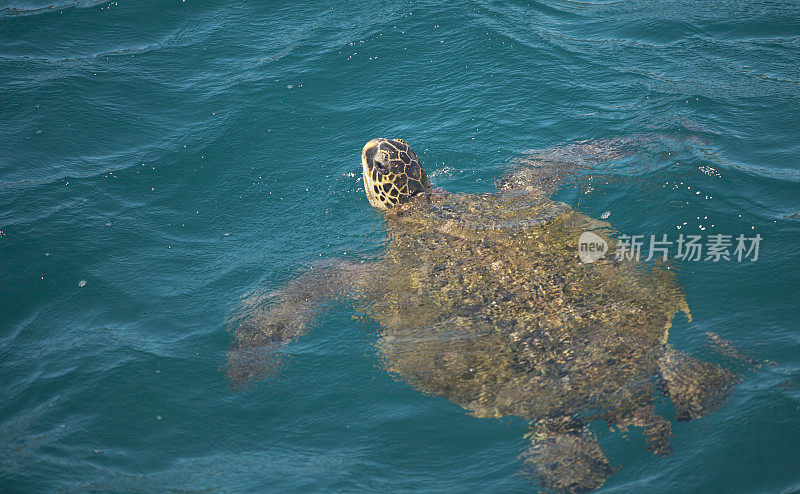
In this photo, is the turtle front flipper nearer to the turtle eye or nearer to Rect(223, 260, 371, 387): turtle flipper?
Rect(223, 260, 371, 387): turtle flipper

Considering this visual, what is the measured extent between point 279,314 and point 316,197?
2508 millimetres

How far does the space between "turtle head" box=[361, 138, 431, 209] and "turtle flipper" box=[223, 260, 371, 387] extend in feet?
4.08

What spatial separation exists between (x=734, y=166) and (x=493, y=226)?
163 inches

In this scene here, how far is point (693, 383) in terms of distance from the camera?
526cm

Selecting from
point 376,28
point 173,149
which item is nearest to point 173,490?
point 173,149

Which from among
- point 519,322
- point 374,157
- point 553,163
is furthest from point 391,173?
point 519,322

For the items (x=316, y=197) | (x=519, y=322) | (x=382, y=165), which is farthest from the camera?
(x=316, y=197)

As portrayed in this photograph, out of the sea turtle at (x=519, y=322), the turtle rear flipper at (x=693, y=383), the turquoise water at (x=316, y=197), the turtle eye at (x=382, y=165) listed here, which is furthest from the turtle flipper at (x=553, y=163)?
the turtle rear flipper at (x=693, y=383)

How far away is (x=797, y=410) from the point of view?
5.23 metres

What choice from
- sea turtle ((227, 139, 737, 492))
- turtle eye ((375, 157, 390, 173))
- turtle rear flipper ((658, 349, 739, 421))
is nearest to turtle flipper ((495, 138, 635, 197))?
sea turtle ((227, 139, 737, 492))

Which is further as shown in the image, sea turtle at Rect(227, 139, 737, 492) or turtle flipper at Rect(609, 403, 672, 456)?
sea turtle at Rect(227, 139, 737, 492)

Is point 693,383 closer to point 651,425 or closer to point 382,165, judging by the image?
point 651,425

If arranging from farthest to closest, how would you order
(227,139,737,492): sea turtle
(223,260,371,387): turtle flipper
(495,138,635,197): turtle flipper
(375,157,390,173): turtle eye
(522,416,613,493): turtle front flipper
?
(495,138,635,197): turtle flipper < (375,157,390,173): turtle eye < (223,260,371,387): turtle flipper < (227,139,737,492): sea turtle < (522,416,613,493): turtle front flipper

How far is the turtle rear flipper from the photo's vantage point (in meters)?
5.16
